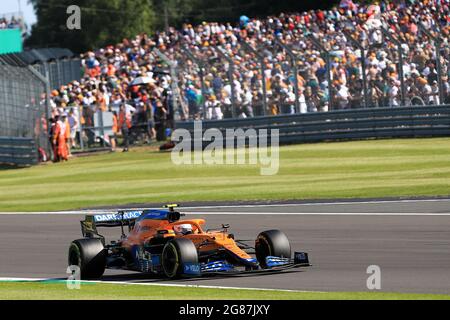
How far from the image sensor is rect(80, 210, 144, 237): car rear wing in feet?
49.1

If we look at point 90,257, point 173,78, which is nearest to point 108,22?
point 173,78

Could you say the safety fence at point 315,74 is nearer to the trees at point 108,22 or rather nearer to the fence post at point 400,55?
the fence post at point 400,55

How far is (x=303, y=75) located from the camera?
33938mm

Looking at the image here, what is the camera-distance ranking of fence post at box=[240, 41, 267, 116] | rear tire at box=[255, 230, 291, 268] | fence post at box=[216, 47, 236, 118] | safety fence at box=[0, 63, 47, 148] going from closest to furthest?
rear tire at box=[255, 230, 291, 268] < fence post at box=[240, 41, 267, 116] < fence post at box=[216, 47, 236, 118] < safety fence at box=[0, 63, 47, 148]

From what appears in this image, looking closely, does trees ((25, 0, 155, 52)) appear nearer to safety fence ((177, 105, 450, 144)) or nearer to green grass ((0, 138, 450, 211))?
safety fence ((177, 105, 450, 144))

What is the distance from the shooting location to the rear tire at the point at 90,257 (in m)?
14.2

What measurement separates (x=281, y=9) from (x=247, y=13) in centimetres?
318

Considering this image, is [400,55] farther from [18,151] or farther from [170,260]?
[170,260]

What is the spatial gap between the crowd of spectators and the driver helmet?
18382 millimetres

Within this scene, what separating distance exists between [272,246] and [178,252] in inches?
49.1

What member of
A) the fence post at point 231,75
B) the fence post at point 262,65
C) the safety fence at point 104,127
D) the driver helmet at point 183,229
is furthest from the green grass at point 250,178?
the driver helmet at point 183,229

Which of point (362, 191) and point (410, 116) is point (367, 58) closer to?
point (410, 116)

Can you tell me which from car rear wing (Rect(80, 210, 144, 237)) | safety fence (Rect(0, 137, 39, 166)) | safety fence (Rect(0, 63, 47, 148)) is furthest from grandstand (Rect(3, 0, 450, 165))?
car rear wing (Rect(80, 210, 144, 237))
